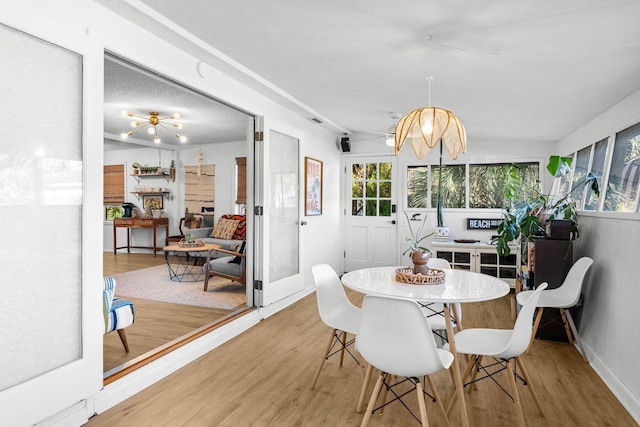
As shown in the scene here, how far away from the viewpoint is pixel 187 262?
7223 millimetres

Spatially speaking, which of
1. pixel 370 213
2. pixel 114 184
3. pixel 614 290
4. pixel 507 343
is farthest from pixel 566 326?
pixel 114 184

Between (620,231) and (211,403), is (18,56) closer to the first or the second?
(211,403)

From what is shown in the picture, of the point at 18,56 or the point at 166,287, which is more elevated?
the point at 18,56

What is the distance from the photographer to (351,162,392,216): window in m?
6.27

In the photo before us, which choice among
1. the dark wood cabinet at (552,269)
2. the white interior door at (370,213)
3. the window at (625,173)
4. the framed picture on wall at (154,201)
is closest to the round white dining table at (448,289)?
the dark wood cabinet at (552,269)

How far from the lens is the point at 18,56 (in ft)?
5.82

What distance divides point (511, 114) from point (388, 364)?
340 centimetres

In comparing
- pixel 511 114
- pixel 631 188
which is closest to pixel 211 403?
pixel 631 188

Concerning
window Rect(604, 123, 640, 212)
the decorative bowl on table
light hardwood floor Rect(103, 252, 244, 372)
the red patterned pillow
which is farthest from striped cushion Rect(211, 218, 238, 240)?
window Rect(604, 123, 640, 212)

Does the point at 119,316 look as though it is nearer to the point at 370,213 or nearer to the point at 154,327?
the point at 154,327

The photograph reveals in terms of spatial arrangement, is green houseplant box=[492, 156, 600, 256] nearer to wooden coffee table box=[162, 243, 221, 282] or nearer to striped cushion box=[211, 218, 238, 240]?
wooden coffee table box=[162, 243, 221, 282]

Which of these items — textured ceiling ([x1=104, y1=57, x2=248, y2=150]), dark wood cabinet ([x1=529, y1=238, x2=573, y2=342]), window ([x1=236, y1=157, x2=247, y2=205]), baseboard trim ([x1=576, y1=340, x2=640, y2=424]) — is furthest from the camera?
window ([x1=236, y1=157, x2=247, y2=205])

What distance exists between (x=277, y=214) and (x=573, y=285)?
114 inches

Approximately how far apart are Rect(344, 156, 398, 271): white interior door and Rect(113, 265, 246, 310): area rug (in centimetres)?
218
